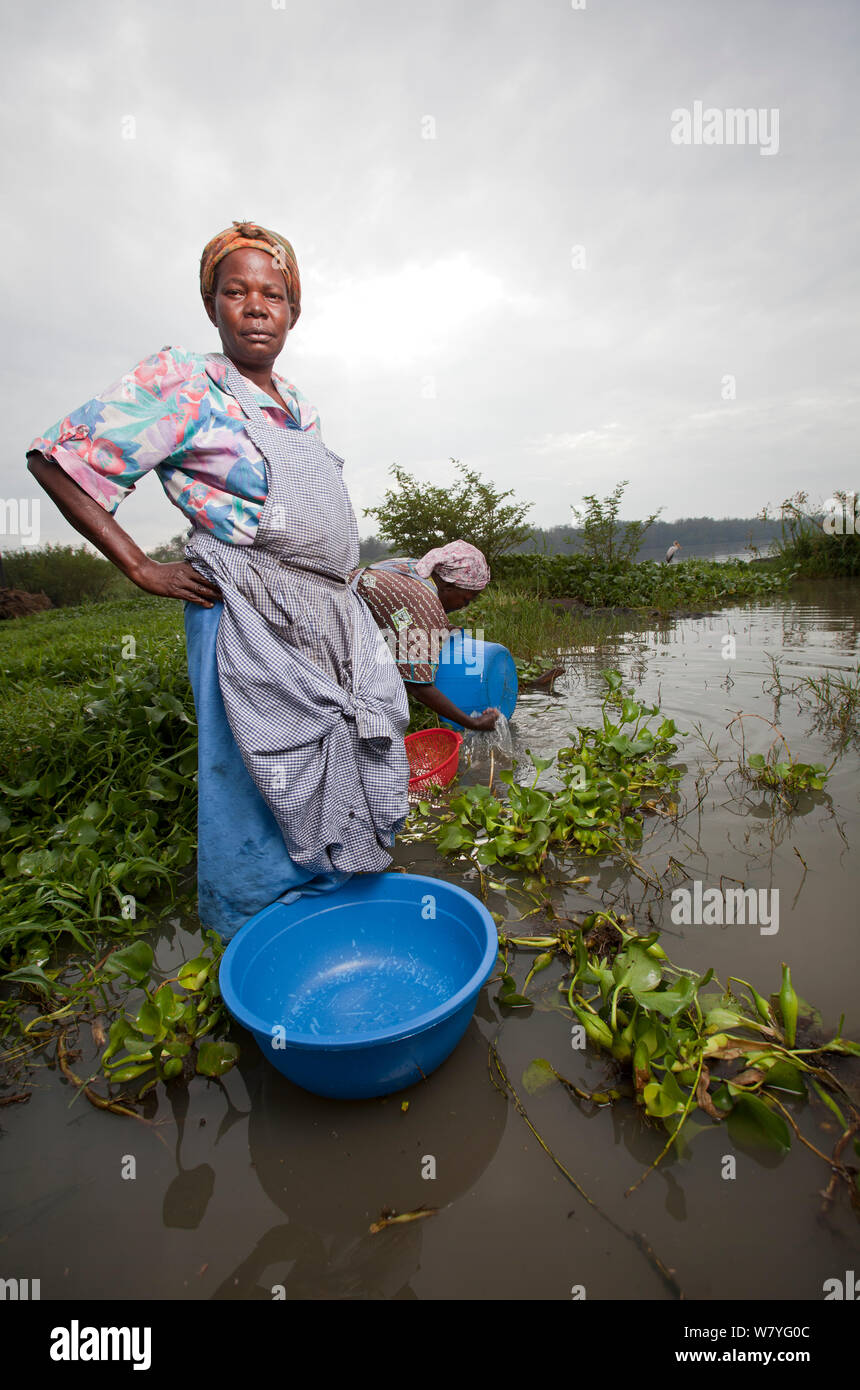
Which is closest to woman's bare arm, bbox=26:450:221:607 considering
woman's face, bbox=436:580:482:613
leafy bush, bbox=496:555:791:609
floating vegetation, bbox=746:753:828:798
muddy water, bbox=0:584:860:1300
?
muddy water, bbox=0:584:860:1300

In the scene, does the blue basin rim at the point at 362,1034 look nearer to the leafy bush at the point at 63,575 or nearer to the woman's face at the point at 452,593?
the woman's face at the point at 452,593

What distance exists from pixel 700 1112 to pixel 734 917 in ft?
2.38

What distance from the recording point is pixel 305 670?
6.07 ft

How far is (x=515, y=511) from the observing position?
37.4 ft

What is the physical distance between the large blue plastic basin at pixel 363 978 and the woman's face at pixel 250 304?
1588 mm

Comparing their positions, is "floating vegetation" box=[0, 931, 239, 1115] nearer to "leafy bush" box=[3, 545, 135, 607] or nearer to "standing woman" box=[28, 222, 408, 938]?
"standing woman" box=[28, 222, 408, 938]

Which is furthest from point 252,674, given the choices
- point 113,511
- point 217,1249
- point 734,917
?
point 734,917

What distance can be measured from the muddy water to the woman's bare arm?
3.97 feet

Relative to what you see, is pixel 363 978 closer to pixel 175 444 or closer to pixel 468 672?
pixel 175 444

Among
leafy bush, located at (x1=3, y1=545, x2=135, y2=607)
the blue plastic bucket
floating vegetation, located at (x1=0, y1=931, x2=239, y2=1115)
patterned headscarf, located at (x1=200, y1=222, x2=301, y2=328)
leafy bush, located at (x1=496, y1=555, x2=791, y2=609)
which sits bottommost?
floating vegetation, located at (x1=0, y1=931, x2=239, y2=1115)

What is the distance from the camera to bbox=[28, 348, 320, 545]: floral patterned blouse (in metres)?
1.58

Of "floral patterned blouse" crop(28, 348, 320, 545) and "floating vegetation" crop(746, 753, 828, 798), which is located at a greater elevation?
"floral patterned blouse" crop(28, 348, 320, 545)

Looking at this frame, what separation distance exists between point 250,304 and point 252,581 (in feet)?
2.53

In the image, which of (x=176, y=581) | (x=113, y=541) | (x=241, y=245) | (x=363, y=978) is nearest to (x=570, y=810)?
(x=363, y=978)
